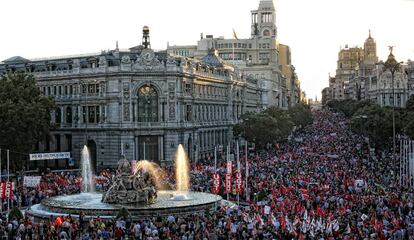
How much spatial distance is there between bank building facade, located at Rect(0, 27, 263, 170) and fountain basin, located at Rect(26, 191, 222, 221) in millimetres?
36520

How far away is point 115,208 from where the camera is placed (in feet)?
127

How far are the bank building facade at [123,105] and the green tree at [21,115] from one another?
394 inches

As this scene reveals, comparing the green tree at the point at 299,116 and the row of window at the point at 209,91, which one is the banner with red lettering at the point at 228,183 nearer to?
the row of window at the point at 209,91

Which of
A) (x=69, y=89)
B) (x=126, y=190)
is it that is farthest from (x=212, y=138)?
(x=126, y=190)

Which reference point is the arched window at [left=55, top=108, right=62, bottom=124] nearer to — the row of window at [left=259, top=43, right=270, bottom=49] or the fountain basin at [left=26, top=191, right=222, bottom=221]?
the fountain basin at [left=26, top=191, right=222, bottom=221]

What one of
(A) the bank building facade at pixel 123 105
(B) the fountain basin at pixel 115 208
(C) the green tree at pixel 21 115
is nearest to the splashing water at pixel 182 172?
(A) the bank building facade at pixel 123 105

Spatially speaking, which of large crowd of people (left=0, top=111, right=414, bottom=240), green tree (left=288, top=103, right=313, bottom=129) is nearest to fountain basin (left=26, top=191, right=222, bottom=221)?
large crowd of people (left=0, top=111, right=414, bottom=240)

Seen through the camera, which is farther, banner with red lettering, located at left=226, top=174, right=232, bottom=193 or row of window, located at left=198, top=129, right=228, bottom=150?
row of window, located at left=198, top=129, right=228, bottom=150

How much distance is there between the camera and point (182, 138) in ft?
275

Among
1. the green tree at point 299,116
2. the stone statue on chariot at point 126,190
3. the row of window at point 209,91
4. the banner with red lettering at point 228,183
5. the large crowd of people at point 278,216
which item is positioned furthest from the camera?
the green tree at point 299,116

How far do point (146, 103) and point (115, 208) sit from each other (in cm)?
4298

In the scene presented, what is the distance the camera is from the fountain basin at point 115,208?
3850cm

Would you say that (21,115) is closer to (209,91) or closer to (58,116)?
(58,116)

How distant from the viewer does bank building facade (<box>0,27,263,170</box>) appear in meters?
80.2
